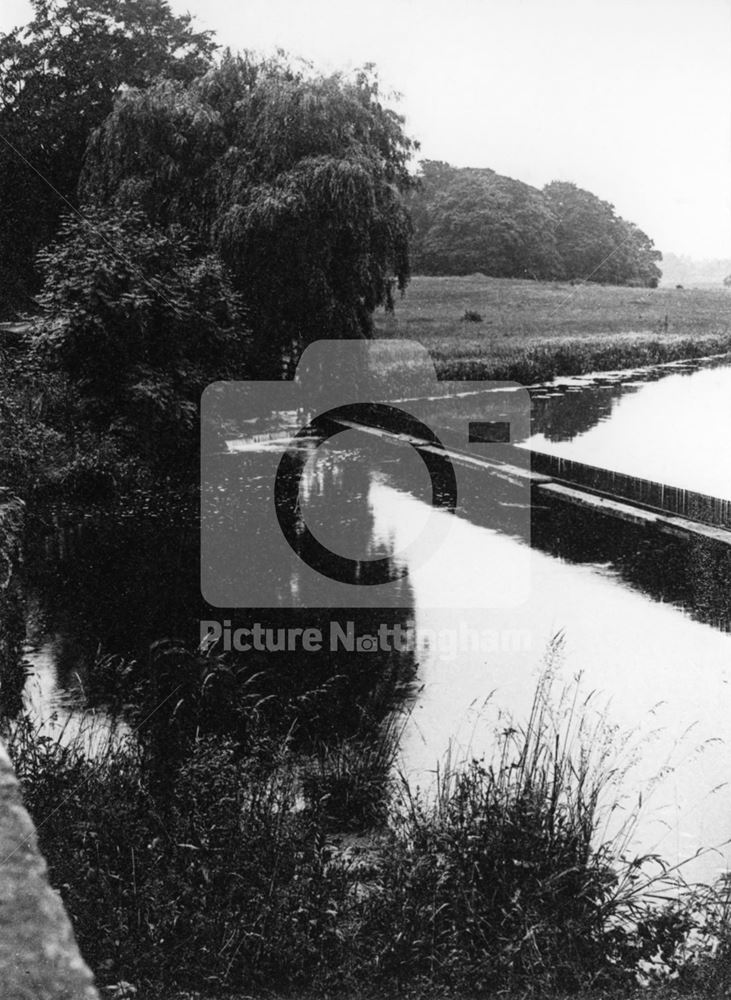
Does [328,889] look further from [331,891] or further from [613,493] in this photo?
[613,493]

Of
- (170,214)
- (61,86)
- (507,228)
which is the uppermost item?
(61,86)

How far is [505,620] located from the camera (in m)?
7.69

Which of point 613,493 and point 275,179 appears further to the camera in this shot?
point 275,179

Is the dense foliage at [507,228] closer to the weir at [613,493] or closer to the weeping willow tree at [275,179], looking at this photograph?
the weeping willow tree at [275,179]

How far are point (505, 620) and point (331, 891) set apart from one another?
4.04m

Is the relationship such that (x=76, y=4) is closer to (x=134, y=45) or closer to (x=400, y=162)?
(x=134, y=45)

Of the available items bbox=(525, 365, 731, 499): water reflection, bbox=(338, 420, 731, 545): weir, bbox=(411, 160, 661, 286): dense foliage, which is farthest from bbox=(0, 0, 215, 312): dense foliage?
bbox=(411, 160, 661, 286): dense foliage

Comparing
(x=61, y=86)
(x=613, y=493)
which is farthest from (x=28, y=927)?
(x=61, y=86)

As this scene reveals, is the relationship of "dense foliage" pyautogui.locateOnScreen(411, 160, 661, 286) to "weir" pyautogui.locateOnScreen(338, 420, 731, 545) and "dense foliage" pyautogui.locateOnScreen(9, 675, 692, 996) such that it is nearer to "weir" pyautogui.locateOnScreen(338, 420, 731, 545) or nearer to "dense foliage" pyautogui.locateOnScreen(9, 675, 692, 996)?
"weir" pyautogui.locateOnScreen(338, 420, 731, 545)

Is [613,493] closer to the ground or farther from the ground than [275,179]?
closer to the ground

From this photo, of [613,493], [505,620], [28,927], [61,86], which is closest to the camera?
[28,927]

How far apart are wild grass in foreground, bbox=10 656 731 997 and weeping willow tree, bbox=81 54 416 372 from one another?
1267cm

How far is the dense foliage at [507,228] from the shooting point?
32.8 m

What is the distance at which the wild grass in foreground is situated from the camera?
3.53m
